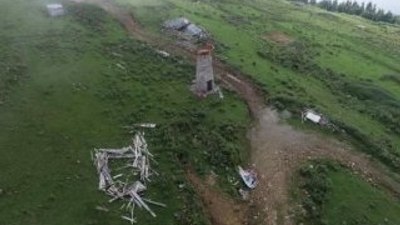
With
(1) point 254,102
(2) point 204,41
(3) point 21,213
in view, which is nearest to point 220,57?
(2) point 204,41

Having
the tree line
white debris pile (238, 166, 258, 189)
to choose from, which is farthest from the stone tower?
the tree line

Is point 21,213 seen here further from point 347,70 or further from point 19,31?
point 347,70

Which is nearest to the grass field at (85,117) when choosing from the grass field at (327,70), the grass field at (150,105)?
the grass field at (150,105)

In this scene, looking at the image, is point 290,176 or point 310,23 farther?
point 310,23

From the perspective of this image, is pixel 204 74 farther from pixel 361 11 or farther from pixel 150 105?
pixel 361 11

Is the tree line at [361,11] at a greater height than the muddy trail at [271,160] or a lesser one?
lesser

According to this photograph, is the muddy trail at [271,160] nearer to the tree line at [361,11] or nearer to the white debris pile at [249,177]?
the white debris pile at [249,177]

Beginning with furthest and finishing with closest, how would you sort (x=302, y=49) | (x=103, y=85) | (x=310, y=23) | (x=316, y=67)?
(x=310, y=23)
(x=302, y=49)
(x=316, y=67)
(x=103, y=85)
